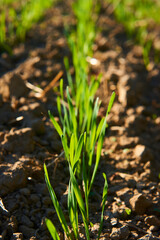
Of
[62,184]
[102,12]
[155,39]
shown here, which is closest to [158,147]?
[62,184]

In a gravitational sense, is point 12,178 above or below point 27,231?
above

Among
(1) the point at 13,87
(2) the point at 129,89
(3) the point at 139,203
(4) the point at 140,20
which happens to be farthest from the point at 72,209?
(4) the point at 140,20

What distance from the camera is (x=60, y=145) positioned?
4.75 ft

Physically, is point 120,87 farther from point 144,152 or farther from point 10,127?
point 10,127

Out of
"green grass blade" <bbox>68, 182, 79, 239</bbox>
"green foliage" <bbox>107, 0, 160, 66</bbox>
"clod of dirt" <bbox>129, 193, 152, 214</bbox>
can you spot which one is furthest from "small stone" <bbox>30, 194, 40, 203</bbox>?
"green foliage" <bbox>107, 0, 160, 66</bbox>

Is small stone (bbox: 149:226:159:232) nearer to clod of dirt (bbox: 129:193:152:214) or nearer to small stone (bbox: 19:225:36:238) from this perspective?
clod of dirt (bbox: 129:193:152:214)

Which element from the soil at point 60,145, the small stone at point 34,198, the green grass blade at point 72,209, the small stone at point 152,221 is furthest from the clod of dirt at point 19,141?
the small stone at point 152,221

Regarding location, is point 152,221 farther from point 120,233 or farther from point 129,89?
point 129,89

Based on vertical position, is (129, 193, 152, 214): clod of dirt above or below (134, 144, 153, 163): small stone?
below

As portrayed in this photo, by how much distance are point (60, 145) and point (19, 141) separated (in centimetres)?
21

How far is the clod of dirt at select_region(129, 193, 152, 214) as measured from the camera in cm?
115

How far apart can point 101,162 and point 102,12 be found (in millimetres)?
2566

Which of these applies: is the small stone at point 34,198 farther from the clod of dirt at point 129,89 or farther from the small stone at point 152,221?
the clod of dirt at point 129,89

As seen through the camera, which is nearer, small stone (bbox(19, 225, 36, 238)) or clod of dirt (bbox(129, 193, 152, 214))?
small stone (bbox(19, 225, 36, 238))
